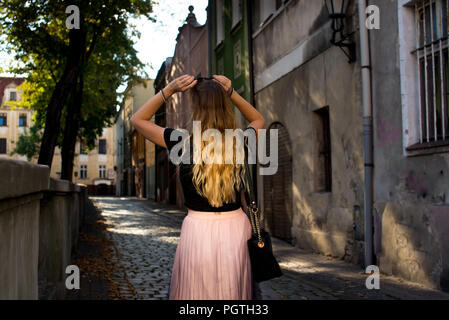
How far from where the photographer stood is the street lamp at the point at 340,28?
8.80 m

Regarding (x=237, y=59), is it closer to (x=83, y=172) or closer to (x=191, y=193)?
(x=191, y=193)

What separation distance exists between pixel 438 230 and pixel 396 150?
1.49m

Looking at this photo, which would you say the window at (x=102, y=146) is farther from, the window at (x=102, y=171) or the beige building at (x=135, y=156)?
the window at (x=102, y=171)

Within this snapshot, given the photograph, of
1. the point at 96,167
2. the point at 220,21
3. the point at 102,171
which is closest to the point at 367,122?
the point at 220,21

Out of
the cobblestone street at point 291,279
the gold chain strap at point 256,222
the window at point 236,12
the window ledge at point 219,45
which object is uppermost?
the window at point 236,12

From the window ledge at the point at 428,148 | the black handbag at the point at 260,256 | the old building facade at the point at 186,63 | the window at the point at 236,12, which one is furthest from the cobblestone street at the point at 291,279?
the old building facade at the point at 186,63

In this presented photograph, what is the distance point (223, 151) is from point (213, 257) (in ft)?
1.84

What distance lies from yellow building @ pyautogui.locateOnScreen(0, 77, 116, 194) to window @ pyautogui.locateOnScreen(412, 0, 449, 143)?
59.1 metres

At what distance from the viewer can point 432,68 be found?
7.15m

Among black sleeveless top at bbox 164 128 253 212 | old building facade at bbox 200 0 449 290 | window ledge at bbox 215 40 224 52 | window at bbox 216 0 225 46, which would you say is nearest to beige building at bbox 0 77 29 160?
window ledge at bbox 215 40 224 52

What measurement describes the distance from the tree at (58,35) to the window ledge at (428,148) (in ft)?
24.6

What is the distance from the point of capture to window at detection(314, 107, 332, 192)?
10.6 m

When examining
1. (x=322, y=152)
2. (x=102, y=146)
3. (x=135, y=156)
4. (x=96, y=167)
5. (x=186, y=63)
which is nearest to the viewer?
(x=322, y=152)

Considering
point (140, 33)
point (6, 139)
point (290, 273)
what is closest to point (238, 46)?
point (140, 33)
